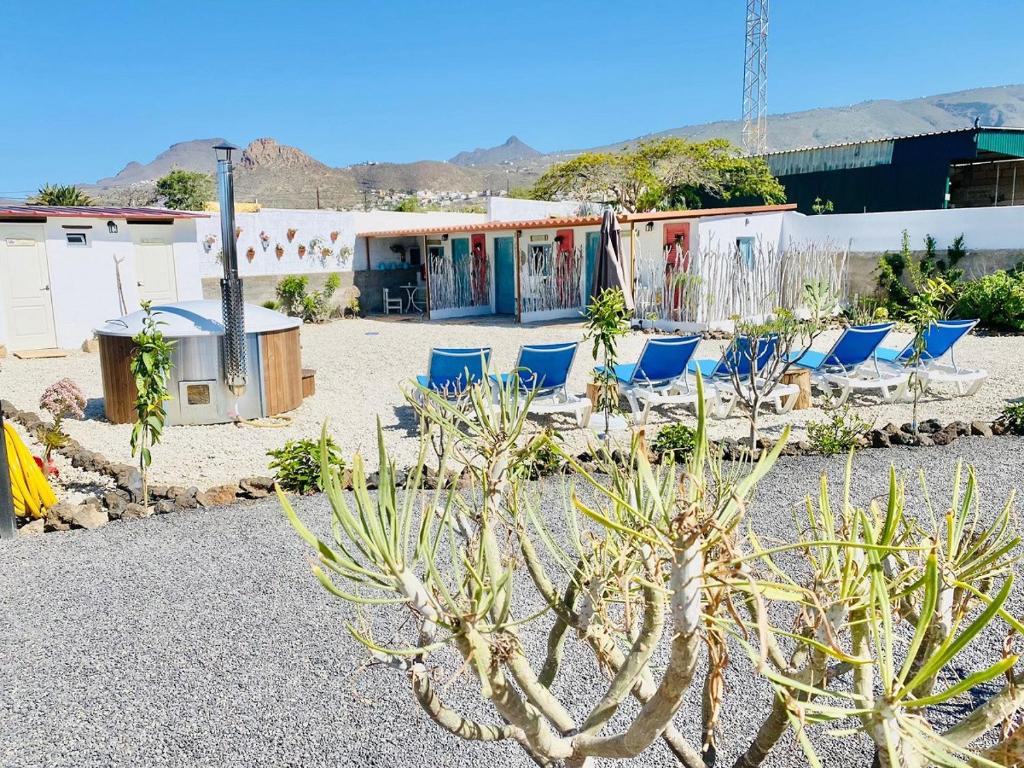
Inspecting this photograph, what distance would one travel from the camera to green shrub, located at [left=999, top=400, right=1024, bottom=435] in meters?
7.54

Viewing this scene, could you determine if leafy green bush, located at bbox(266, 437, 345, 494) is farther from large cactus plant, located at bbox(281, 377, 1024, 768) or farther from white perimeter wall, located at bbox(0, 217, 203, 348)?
white perimeter wall, located at bbox(0, 217, 203, 348)

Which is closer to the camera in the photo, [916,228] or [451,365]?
[451,365]

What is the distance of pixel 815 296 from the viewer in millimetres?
8734

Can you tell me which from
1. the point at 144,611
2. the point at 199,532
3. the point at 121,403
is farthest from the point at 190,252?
the point at 144,611

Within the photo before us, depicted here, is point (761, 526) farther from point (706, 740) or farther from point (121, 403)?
point (121, 403)

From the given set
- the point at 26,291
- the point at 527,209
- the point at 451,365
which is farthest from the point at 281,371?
the point at 527,209

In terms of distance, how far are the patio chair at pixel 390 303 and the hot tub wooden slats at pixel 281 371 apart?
12464 millimetres

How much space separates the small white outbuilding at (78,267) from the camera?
14516 mm

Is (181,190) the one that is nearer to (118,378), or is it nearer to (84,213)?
(84,213)

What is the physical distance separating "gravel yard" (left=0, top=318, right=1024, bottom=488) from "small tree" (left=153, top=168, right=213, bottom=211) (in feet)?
96.6

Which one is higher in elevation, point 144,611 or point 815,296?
point 815,296

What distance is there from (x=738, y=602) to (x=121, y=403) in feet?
26.2

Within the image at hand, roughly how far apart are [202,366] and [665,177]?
2591 centimetres

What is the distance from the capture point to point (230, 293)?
27.5ft
